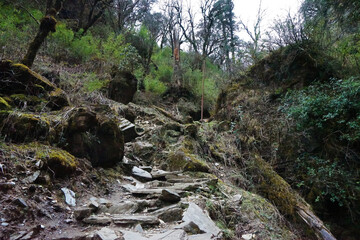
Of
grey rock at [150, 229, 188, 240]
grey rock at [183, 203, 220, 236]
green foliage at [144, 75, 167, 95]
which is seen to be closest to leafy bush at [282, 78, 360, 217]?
grey rock at [183, 203, 220, 236]

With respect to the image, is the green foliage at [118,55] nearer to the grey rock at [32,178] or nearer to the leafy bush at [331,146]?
the leafy bush at [331,146]

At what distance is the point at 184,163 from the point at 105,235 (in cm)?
255

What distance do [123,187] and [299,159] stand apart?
432 cm

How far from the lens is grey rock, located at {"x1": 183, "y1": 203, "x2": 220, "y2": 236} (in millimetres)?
2454

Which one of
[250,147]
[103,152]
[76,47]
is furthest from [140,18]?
[103,152]

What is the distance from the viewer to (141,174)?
407 cm

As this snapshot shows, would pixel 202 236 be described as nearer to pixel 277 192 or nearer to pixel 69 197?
pixel 69 197

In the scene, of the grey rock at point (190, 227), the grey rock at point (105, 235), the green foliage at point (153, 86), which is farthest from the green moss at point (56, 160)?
the green foliage at point (153, 86)

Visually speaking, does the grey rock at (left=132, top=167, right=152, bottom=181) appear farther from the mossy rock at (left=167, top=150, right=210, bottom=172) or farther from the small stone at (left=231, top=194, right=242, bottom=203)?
the small stone at (left=231, top=194, right=242, bottom=203)

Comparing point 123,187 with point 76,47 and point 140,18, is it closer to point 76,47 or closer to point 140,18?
point 76,47

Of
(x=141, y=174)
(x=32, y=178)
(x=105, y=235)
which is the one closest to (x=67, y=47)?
(x=141, y=174)

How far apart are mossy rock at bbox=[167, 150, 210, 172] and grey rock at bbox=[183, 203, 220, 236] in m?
1.54

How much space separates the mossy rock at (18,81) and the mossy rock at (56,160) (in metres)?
1.57

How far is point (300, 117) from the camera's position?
579 centimetres
